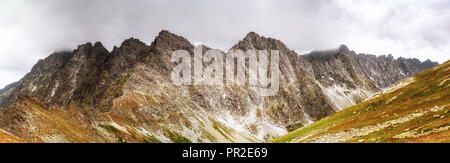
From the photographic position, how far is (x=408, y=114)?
48.7m

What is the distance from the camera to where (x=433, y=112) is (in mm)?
43938

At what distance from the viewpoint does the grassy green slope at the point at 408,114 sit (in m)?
36.8

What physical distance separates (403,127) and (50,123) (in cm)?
9468

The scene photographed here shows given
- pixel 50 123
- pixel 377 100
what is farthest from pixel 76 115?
pixel 377 100

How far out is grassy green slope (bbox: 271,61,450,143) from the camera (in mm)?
36750
